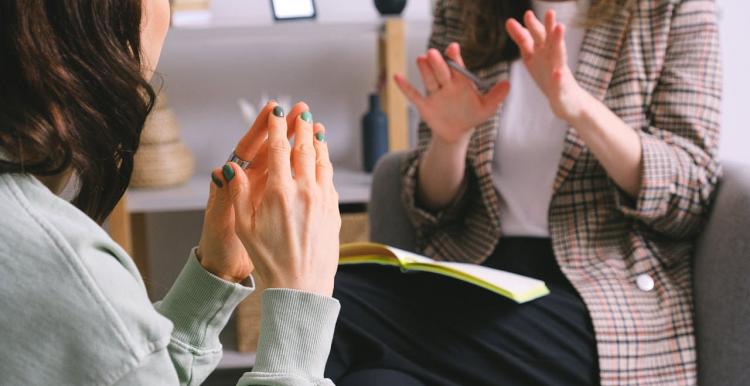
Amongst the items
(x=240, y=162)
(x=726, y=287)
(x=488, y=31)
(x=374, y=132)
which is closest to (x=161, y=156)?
(x=374, y=132)

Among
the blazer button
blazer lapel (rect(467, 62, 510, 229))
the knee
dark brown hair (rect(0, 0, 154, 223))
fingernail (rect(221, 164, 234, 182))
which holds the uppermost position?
dark brown hair (rect(0, 0, 154, 223))

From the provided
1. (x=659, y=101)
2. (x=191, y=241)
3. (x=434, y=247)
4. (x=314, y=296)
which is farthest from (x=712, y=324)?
(x=191, y=241)

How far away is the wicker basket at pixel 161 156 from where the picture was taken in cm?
198

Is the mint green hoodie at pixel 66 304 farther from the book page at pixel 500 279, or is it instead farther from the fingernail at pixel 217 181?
the book page at pixel 500 279

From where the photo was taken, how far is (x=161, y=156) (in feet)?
6.58

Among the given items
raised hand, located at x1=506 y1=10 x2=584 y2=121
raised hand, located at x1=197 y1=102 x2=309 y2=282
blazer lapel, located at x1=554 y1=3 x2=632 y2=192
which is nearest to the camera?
raised hand, located at x1=197 y1=102 x2=309 y2=282

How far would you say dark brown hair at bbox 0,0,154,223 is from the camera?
58 cm

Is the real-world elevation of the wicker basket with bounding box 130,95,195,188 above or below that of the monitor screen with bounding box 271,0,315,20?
below

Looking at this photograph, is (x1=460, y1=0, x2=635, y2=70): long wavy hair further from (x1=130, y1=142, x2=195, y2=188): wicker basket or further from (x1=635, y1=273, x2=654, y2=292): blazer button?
(x1=130, y1=142, x2=195, y2=188): wicker basket

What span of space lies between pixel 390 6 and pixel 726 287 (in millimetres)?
1131

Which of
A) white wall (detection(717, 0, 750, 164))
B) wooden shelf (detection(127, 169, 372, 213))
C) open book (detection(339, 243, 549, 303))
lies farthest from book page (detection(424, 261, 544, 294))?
white wall (detection(717, 0, 750, 164))

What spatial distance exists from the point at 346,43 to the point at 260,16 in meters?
0.25

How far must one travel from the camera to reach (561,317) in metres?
1.15

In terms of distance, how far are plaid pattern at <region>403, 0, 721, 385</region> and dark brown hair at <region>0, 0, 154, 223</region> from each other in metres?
0.75
